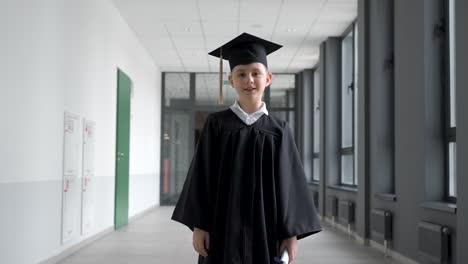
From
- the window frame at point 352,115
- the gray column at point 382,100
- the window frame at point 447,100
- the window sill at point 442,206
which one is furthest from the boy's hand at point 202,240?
the window frame at point 352,115

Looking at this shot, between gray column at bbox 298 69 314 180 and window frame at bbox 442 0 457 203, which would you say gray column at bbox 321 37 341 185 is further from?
window frame at bbox 442 0 457 203

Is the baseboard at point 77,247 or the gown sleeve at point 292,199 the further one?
the baseboard at point 77,247

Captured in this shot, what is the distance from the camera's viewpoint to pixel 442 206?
3818 mm

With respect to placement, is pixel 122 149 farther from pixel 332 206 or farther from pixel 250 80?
pixel 250 80

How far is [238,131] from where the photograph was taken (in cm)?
202

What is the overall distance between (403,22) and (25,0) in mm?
3377

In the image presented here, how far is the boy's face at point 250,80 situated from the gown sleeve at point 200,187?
0.17 metres

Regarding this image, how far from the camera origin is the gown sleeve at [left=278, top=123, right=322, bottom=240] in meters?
1.96

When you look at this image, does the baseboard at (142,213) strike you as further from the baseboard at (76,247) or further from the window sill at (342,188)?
the window sill at (342,188)

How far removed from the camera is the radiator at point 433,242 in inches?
147

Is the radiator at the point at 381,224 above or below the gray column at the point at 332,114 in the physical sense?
below

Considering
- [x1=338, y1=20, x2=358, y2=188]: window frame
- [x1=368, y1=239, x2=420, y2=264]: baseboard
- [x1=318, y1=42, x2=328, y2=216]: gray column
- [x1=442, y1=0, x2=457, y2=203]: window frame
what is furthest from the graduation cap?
[x1=318, y1=42, x2=328, y2=216]: gray column

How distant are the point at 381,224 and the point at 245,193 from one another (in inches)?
142

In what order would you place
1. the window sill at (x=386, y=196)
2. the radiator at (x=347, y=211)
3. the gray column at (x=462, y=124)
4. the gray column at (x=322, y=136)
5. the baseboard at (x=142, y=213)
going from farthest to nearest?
the gray column at (x=322, y=136) < the baseboard at (x=142, y=213) < the radiator at (x=347, y=211) < the window sill at (x=386, y=196) < the gray column at (x=462, y=124)
